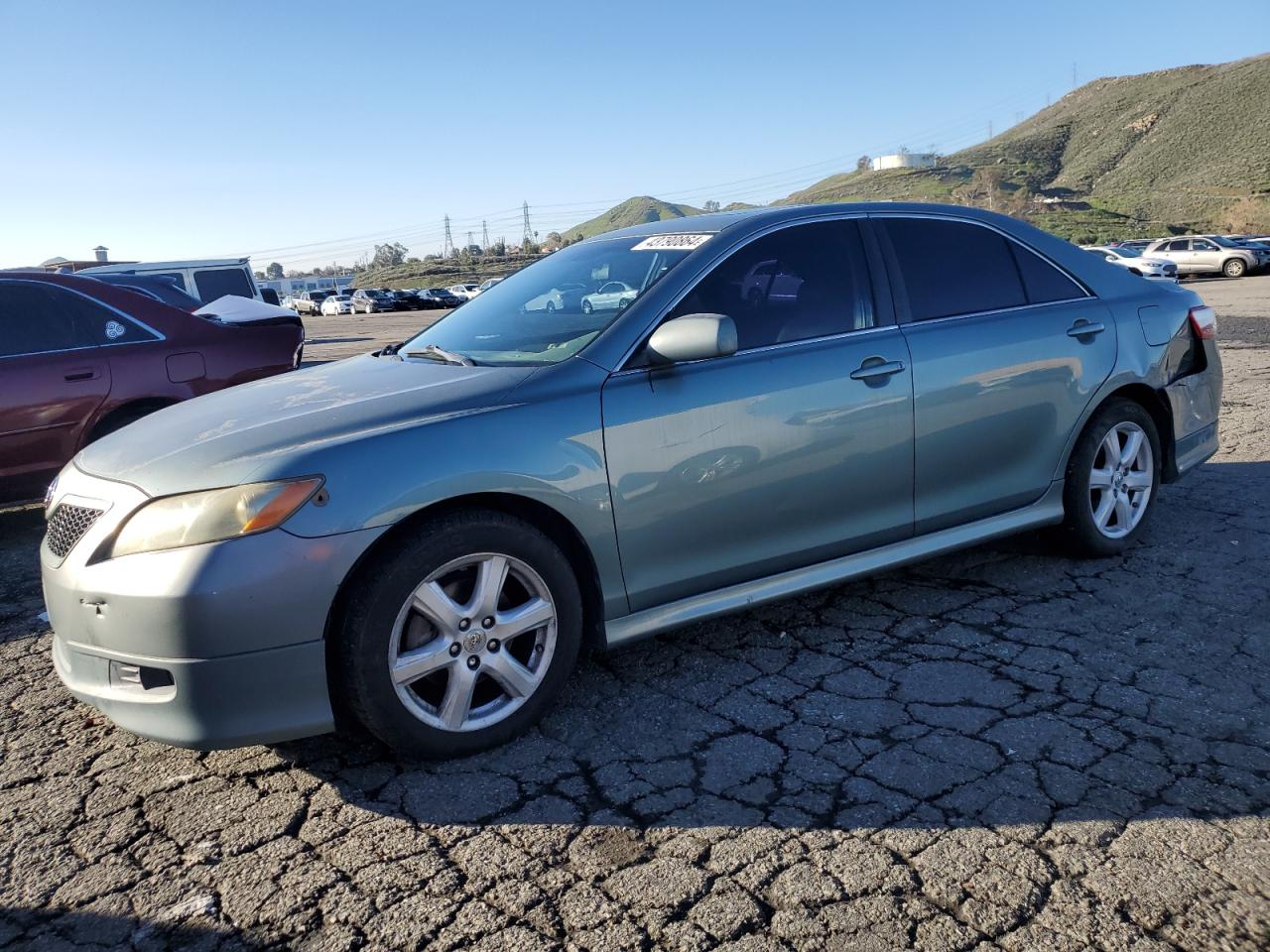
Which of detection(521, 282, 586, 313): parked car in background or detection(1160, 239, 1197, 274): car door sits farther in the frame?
detection(1160, 239, 1197, 274): car door

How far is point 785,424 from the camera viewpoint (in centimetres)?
349

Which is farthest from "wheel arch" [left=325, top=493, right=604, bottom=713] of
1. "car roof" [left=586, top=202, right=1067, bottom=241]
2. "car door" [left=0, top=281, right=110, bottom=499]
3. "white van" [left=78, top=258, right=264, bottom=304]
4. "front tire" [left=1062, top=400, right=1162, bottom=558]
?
"white van" [left=78, top=258, right=264, bottom=304]

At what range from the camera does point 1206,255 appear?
103ft

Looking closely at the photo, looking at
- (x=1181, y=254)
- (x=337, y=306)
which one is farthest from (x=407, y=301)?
(x=1181, y=254)

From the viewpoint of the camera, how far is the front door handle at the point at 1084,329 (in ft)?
14.1

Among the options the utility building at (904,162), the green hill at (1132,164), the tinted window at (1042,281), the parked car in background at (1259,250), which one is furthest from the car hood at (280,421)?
the utility building at (904,162)

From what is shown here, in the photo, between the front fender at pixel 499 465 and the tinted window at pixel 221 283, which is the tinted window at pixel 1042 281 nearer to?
the front fender at pixel 499 465

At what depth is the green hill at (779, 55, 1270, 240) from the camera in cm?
7062

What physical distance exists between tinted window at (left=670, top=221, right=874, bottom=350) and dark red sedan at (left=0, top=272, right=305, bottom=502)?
3.94 metres

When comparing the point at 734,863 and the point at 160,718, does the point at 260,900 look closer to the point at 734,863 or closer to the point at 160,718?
the point at 160,718

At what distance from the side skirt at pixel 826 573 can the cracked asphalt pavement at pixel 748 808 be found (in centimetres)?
27

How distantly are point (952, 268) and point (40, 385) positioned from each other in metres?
5.02

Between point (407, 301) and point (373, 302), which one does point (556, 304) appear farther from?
point (407, 301)

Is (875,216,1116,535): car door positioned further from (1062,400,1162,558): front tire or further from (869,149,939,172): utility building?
(869,149,939,172): utility building
